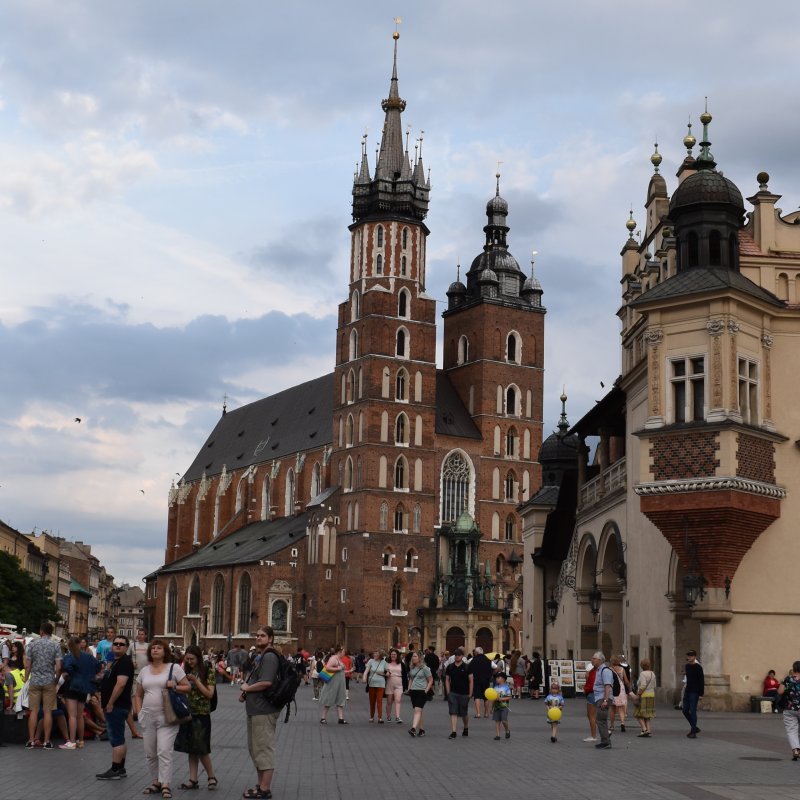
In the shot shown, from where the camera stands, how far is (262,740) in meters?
12.8

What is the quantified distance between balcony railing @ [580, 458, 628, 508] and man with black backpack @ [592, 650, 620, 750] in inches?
545

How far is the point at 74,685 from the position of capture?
674 inches

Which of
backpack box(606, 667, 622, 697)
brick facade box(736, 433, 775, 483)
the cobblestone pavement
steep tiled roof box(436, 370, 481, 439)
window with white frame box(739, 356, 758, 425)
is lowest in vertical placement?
the cobblestone pavement

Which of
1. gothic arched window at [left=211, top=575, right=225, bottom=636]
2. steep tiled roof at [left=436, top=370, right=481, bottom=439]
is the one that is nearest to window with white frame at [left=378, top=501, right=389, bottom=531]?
steep tiled roof at [left=436, top=370, right=481, bottom=439]

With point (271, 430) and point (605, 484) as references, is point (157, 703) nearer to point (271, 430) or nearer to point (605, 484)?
point (605, 484)

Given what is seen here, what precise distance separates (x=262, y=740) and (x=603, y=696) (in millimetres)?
7953

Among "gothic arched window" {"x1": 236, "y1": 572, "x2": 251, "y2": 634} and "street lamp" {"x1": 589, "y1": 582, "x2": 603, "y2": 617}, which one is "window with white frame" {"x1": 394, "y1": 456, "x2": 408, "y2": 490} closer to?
"gothic arched window" {"x1": 236, "y1": 572, "x2": 251, "y2": 634}

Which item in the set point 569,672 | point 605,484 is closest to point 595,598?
point 605,484

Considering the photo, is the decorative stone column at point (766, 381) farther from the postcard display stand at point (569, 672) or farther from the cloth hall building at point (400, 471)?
the cloth hall building at point (400, 471)

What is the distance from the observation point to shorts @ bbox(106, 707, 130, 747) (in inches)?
566

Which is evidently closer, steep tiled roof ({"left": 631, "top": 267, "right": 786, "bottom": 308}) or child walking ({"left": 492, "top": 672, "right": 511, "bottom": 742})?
child walking ({"left": 492, "top": 672, "right": 511, "bottom": 742})

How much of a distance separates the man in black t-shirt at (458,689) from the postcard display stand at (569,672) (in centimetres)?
1111

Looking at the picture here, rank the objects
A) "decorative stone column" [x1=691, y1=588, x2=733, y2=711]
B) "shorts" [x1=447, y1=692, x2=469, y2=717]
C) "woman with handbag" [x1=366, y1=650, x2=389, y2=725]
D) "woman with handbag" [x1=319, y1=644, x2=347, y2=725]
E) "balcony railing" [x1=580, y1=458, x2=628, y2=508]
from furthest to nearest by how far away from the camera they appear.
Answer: "balcony railing" [x1=580, y1=458, x2=628, y2=508]
"decorative stone column" [x1=691, y1=588, x2=733, y2=711]
"woman with handbag" [x1=366, y1=650, x2=389, y2=725]
"woman with handbag" [x1=319, y1=644, x2=347, y2=725]
"shorts" [x1=447, y1=692, x2=469, y2=717]

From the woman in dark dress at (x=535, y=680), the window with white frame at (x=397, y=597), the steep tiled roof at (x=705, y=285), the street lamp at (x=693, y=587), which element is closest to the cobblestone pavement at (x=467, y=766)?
the street lamp at (x=693, y=587)
